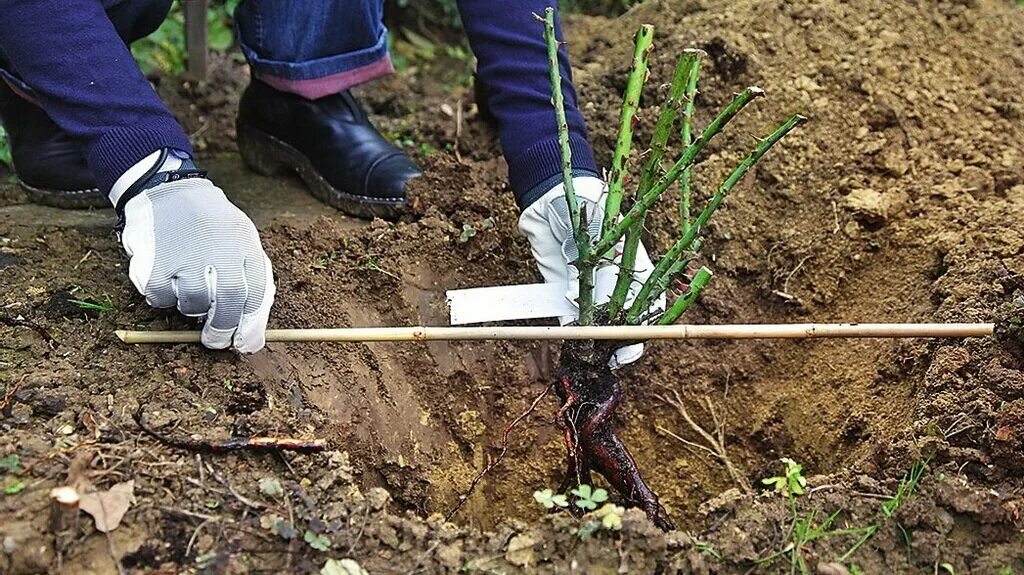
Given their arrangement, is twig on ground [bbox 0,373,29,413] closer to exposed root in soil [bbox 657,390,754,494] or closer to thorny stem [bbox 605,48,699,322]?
thorny stem [bbox 605,48,699,322]

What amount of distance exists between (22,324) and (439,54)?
246 cm

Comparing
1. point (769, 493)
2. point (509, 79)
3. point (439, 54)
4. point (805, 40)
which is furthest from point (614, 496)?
point (439, 54)

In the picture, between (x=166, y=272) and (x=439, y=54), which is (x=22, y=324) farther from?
(x=439, y=54)

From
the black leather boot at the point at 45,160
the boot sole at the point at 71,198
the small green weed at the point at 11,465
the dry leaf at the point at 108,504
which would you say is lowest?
the boot sole at the point at 71,198

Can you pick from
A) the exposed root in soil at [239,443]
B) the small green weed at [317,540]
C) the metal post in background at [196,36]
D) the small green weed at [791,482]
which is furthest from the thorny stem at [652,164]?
the metal post in background at [196,36]

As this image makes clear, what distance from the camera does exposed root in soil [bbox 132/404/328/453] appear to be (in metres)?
1.58

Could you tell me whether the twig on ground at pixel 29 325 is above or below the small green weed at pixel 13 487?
below

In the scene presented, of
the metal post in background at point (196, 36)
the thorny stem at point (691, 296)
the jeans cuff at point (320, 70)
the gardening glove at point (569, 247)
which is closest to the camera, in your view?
the thorny stem at point (691, 296)

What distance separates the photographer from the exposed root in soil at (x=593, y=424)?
6.22ft

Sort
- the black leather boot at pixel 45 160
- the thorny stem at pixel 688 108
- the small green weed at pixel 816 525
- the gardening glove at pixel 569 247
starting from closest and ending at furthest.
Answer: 1. the small green weed at pixel 816 525
2. the thorny stem at pixel 688 108
3. the gardening glove at pixel 569 247
4. the black leather boot at pixel 45 160

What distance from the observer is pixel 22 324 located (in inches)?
72.0

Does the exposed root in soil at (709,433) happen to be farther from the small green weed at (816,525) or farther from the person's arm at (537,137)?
the small green weed at (816,525)

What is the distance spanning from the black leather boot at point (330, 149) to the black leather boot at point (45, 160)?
0.49 metres

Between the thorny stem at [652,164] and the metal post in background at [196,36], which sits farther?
the metal post in background at [196,36]
